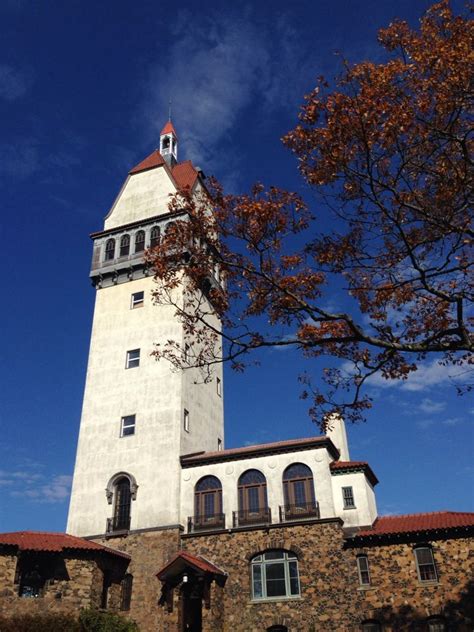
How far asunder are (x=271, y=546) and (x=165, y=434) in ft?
28.3

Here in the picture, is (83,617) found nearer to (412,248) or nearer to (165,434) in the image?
(165,434)

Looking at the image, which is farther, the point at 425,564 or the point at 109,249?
the point at 109,249

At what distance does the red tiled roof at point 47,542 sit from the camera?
1026 inches

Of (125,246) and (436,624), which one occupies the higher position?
(125,246)

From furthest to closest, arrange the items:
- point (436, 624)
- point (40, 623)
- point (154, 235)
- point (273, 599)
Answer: point (154, 235), point (273, 599), point (436, 624), point (40, 623)

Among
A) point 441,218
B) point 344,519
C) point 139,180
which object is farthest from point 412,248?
point 139,180

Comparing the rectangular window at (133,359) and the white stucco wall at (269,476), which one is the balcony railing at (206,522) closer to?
the white stucco wall at (269,476)

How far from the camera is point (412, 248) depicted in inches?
560

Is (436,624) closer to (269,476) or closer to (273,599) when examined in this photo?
(273,599)

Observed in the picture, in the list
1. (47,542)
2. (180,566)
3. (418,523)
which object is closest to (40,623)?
(47,542)

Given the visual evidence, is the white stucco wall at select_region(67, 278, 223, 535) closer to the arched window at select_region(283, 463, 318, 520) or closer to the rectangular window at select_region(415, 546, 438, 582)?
the arched window at select_region(283, 463, 318, 520)

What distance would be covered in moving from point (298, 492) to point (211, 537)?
5.04 m

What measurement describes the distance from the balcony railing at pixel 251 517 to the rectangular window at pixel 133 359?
11.3m

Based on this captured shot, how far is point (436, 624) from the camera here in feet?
80.1
